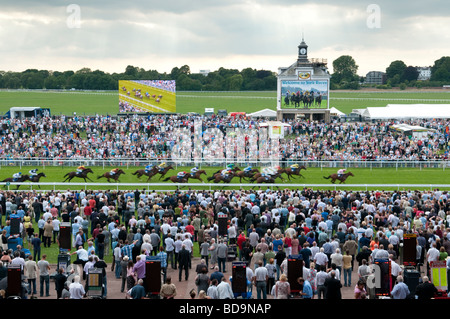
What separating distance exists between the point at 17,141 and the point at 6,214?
18.7 meters

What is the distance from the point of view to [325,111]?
44.3 m

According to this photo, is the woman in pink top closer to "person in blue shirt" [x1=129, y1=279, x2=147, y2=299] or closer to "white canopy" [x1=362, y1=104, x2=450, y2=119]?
"person in blue shirt" [x1=129, y1=279, x2=147, y2=299]

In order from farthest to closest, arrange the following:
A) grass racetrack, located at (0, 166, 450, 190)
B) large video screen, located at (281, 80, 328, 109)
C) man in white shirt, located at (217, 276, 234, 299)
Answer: large video screen, located at (281, 80, 328, 109) < grass racetrack, located at (0, 166, 450, 190) < man in white shirt, located at (217, 276, 234, 299)

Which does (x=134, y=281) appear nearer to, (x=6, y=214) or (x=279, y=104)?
(x=6, y=214)

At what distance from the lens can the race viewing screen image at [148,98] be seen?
149 ft

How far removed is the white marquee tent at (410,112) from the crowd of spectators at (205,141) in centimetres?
80

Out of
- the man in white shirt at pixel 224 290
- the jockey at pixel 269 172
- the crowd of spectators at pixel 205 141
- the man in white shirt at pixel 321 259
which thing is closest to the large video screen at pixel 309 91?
the crowd of spectators at pixel 205 141

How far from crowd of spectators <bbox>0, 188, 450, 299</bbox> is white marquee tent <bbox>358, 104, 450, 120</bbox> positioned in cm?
2396

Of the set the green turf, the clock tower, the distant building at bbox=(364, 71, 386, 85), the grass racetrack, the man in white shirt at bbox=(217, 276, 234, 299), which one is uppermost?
the distant building at bbox=(364, 71, 386, 85)

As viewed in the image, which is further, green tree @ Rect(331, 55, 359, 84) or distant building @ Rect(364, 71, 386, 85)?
distant building @ Rect(364, 71, 386, 85)

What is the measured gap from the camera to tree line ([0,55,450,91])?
110 meters

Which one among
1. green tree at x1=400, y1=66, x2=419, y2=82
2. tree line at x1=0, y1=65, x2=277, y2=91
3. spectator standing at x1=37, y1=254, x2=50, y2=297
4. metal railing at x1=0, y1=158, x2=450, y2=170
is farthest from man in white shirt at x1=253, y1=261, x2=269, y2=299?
green tree at x1=400, y1=66, x2=419, y2=82

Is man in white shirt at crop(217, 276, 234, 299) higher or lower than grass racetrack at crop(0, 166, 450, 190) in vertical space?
higher

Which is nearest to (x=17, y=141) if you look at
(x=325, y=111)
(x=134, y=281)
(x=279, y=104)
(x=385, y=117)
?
(x=279, y=104)
